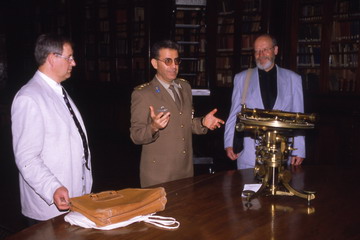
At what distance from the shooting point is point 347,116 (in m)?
4.69

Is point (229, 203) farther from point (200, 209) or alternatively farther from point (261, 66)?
point (261, 66)

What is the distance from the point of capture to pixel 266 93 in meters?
2.64

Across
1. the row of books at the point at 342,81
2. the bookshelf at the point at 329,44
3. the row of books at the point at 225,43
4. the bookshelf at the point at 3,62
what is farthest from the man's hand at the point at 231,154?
the bookshelf at the point at 3,62

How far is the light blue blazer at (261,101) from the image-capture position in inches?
100

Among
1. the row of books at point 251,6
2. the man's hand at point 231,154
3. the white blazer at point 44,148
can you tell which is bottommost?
the man's hand at point 231,154

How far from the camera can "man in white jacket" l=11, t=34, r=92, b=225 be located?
1.60 metres

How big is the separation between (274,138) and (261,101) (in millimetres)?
1062

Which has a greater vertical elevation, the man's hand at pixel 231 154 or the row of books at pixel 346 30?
the row of books at pixel 346 30

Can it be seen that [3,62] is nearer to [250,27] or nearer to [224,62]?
[224,62]

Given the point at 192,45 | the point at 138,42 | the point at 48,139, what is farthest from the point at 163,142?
the point at 138,42

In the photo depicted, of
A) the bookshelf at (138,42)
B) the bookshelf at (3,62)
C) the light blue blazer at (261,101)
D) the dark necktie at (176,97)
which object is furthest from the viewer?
the bookshelf at (3,62)

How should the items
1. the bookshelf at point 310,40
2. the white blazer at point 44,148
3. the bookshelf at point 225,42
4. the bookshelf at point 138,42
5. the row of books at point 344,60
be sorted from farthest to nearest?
the bookshelf at point 138,42 < the bookshelf at point 225,42 < the bookshelf at point 310,40 < the row of books at point 344,60 < the white blazer at point 44,148

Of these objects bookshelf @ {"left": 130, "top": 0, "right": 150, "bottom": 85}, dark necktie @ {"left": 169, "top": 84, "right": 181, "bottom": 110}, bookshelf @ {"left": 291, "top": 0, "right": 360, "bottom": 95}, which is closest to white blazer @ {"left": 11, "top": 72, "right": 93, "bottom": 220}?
dark necktie @ {"left": 169, "top": 84, "right": 181, "bottom": 110}

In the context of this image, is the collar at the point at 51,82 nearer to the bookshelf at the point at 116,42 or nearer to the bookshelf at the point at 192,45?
the bookshelf at the point at 192,45
